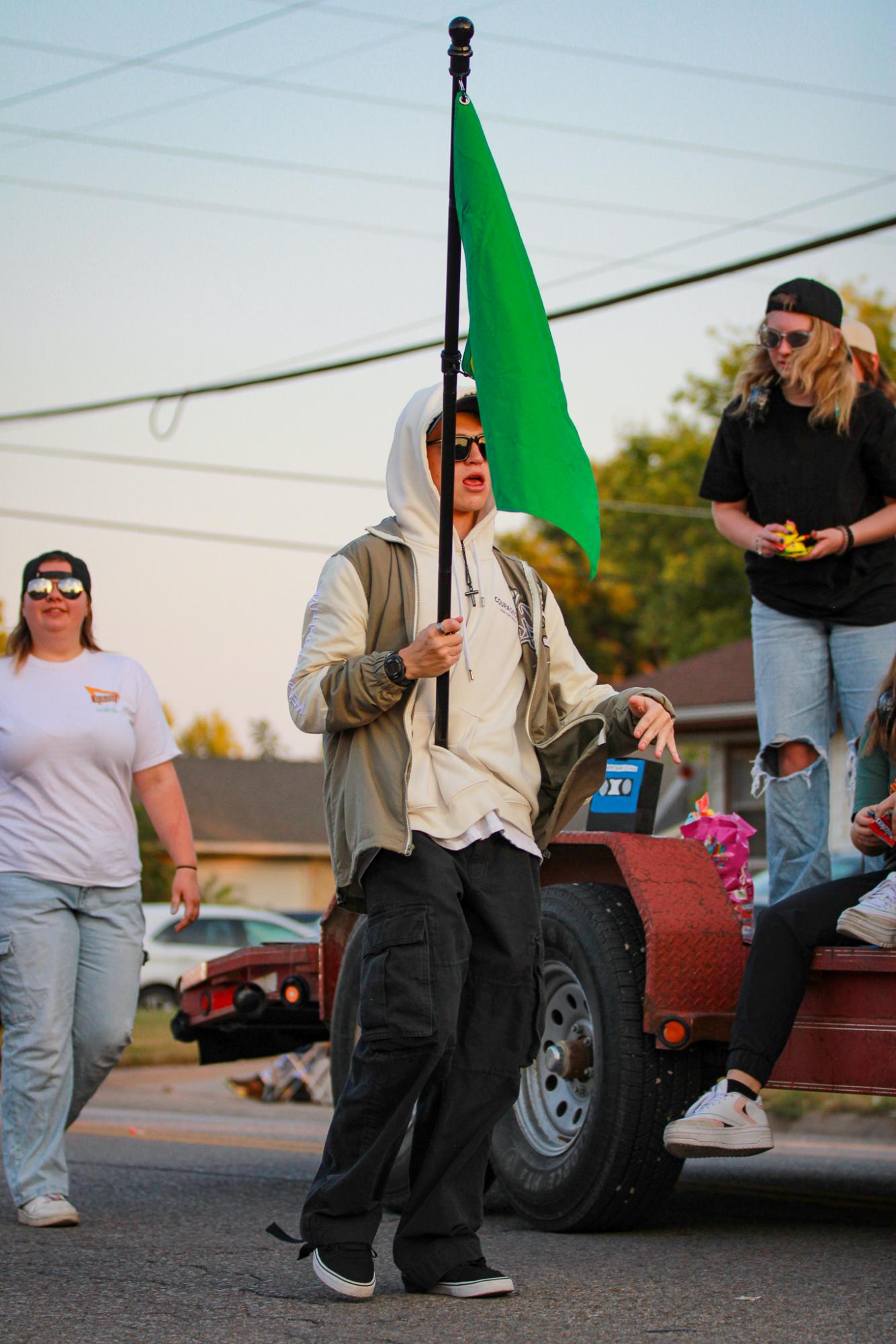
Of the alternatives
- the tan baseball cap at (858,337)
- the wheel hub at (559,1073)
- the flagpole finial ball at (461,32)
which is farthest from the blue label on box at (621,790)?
the flagpole finial ball at (461,32)

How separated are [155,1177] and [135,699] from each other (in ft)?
7.14

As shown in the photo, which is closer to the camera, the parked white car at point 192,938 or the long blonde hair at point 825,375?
the long blonde hair at point 825,375

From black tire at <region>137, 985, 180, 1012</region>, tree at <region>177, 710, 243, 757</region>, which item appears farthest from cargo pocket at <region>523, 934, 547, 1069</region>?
tree at <region>177, 710, 243, 757</region>

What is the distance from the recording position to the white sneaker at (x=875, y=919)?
4305 mm

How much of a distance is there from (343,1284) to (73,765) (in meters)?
2.31

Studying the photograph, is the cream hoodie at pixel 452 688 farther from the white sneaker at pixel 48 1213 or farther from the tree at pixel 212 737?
the tree at pixel 212 737

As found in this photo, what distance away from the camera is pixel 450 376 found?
12.8ft

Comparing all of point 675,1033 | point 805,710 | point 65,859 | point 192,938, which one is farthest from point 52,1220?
point 192,938

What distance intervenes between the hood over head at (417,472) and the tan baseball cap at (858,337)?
6.79 feet

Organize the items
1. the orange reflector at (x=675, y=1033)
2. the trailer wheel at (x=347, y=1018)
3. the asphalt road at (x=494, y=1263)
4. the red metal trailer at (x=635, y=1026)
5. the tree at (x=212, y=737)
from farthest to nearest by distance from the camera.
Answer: the tree at (x=212, y=737)
the trailer wheel at (x=347, y=1018)
the orange reflector at (x=675, y=1033)
the red metal trailer at (x=635, y=1026)
the asphalt road at (x=494, y=1263)

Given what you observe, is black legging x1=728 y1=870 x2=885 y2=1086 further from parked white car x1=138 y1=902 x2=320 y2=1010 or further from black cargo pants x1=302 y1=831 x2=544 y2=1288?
parked white car x1=138 y1=902 x2=320 y2=1010

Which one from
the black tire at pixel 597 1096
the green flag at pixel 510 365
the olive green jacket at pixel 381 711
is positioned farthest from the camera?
the black tire at pixel 597 1096

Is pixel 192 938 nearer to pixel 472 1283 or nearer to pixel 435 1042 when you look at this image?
pixel 472 1283

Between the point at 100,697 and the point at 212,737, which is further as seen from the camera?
the point at 212,737
